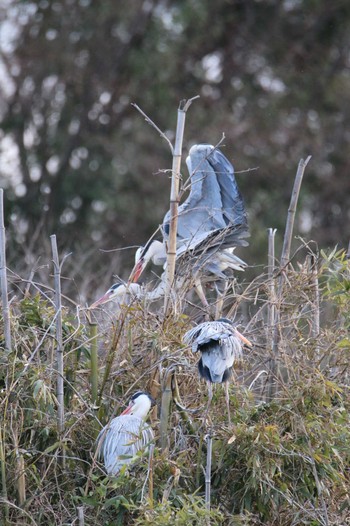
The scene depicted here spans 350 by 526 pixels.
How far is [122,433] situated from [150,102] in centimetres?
1103

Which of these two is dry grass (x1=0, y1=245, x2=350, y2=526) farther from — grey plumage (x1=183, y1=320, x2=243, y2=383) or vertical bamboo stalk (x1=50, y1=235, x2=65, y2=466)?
grey plumage (x1=183, y1=320, x2=243, y2=383)

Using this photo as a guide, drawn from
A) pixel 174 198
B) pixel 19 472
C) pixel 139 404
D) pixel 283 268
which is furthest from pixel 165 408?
pixel 174 198

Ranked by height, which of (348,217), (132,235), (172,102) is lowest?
(348,217)

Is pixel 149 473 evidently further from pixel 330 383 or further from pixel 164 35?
pixel 164 35

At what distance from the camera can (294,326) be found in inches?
192

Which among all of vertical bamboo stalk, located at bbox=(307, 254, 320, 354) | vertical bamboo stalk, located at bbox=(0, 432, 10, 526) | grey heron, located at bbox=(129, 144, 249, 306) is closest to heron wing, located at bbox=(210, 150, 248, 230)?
grey heron, located at bbox=(129, 144, 249, 306)

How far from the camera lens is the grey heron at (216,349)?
4309mm

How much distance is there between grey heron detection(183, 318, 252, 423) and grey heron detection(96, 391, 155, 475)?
341mm

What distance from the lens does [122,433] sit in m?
4.54

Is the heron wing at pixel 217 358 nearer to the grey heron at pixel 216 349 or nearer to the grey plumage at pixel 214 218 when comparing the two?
the grey heron at pixel 216 349

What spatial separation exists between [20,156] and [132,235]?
191cm

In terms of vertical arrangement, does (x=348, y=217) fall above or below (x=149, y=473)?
below

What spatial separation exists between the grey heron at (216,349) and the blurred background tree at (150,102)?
9870 mm

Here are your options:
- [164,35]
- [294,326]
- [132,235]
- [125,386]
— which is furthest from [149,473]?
[164,35]
